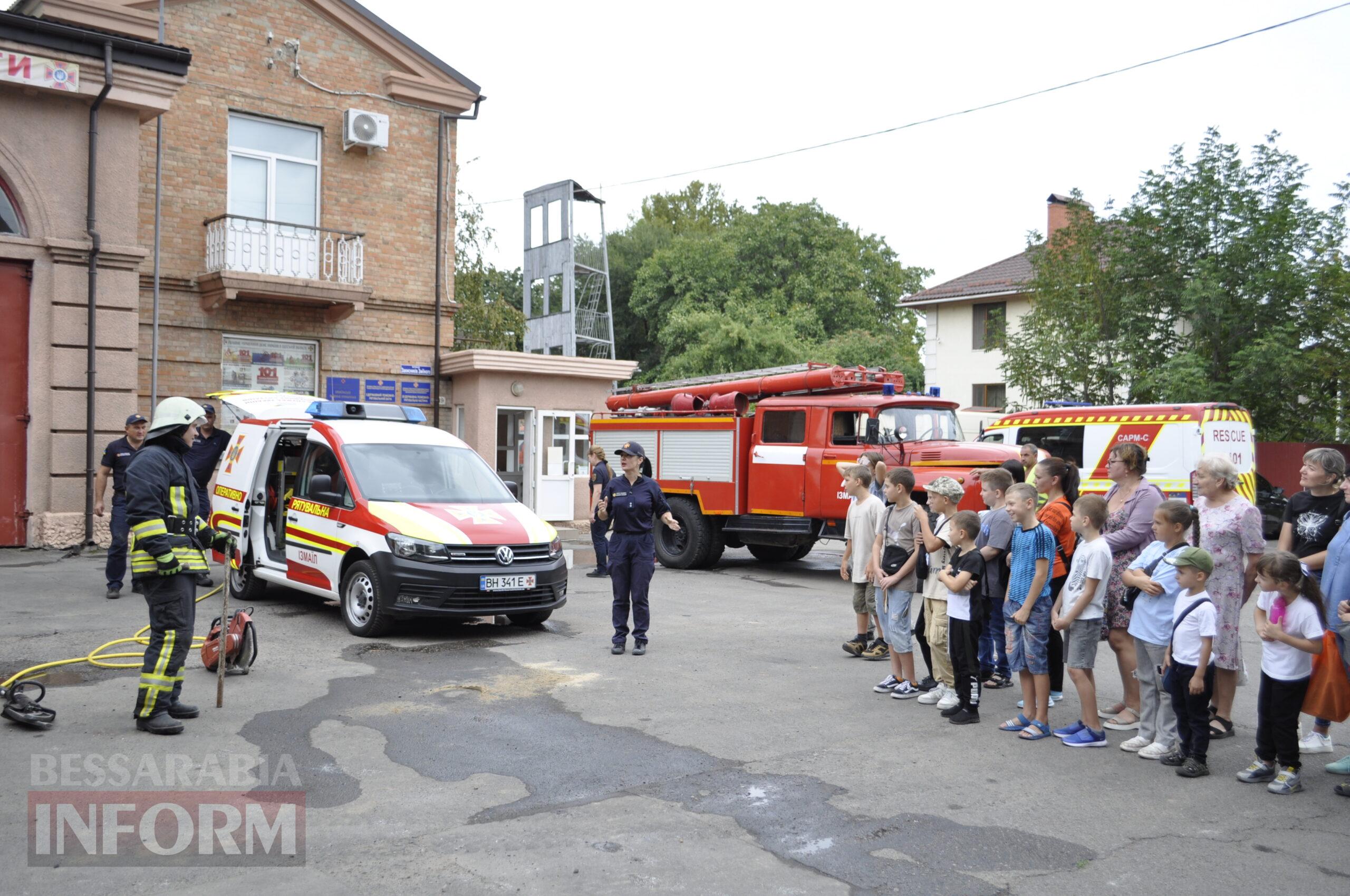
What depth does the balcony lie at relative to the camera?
17.4 metres

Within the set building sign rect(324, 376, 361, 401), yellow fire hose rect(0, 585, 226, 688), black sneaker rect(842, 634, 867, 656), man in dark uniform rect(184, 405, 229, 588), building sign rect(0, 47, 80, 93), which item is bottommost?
black sneaker rect(842, 634, 867, 656)

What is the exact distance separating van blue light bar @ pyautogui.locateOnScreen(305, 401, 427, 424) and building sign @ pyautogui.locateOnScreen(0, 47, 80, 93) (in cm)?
674

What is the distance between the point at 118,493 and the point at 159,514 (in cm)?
563

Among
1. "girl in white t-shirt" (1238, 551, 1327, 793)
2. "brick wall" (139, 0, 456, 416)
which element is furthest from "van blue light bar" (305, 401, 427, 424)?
"girl in white t-shirt" (1238, 551, 1327, 793)

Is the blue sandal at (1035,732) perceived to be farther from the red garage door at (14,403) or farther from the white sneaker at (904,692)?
the red garage door at (14,403)

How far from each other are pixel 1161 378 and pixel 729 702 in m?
19.6

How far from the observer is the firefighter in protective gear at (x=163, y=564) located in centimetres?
613

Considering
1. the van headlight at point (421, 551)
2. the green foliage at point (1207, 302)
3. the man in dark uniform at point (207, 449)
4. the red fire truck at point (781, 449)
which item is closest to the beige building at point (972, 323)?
the green foliage at point (1207, 302)

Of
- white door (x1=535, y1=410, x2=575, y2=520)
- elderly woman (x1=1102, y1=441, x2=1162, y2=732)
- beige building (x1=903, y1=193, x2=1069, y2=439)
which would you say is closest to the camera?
elderly woman (x1=1102, y1=441, x2=1162, y2=732)

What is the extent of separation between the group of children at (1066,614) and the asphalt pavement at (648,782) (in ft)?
0.82

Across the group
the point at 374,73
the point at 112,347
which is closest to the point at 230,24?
the point at 374,73

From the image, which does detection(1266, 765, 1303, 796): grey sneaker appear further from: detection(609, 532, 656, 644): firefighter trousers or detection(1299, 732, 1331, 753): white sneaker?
detection(609, 532, 656, 644): firefighter trousers

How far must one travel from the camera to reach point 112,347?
1477 cm

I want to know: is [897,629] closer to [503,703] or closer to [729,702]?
[729,702]
